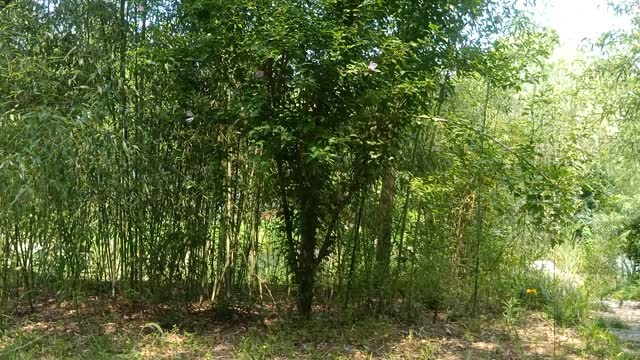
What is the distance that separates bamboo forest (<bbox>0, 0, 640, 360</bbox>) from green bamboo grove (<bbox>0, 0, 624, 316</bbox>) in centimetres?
2

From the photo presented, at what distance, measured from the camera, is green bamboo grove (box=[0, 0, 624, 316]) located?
3.44m

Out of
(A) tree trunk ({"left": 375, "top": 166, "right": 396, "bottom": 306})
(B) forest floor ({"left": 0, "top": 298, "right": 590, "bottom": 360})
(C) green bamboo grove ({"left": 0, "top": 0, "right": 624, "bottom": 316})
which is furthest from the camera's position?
(A) tree trunk ({"left": 375, "top": 166, "right": 396, "bottom": 306})

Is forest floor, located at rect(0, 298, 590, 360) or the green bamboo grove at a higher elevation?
the green bamboo grove

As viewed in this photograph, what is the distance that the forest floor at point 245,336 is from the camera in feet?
11.8

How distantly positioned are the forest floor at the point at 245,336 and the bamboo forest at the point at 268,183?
0.02 meters

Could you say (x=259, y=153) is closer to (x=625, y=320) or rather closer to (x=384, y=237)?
(x=384, y=237)

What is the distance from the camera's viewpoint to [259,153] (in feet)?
12.5

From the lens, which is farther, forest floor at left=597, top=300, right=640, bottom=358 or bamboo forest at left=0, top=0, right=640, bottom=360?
forest floor at left=597, top=300, right=640, bottom=358

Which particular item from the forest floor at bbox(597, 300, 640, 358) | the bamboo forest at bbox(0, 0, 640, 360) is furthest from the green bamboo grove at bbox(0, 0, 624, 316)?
the forest floor at bbox(597, 300, 640, 358)

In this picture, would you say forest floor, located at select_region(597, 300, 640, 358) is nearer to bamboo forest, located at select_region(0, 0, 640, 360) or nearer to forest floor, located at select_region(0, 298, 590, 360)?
bamboo forest, located at select_region(0, 0, 640, 360)

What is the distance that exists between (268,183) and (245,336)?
1034 millimetres

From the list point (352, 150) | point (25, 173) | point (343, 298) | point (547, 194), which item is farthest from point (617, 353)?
point (25, 173)

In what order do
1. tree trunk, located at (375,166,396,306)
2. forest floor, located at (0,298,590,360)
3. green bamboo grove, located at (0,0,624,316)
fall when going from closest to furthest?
green bamboo grove, located at (0,0,624,316) < forest floor, located at (0,298,590,360) < tree trunk, located at (375,166,396,306)

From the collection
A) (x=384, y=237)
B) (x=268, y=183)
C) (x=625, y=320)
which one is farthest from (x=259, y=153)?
(x=625, y=320)
